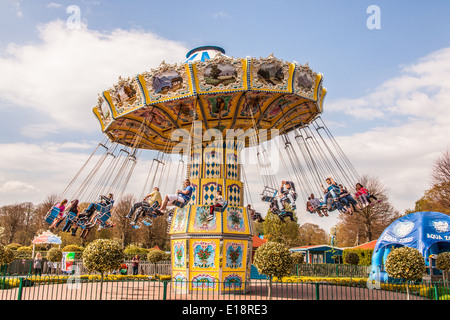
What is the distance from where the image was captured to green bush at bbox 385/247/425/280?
13.5 m

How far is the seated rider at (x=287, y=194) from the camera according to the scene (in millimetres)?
12742

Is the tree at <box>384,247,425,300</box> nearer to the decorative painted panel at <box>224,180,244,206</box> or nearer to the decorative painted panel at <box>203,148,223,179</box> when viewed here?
the decorative painted panel at <box>224,180,244,206</box>

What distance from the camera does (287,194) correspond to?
1278cm

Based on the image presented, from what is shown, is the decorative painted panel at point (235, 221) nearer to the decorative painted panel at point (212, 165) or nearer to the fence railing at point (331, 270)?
the decorative painted panel at point (212, 165)

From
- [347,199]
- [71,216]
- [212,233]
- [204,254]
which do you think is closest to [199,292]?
[204,254]

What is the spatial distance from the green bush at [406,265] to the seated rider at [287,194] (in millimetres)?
4391

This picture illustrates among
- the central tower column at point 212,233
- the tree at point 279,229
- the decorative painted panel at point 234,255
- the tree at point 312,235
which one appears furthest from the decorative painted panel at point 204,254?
the tree at point 312,235

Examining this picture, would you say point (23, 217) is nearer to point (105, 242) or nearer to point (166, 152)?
point (166, 152)

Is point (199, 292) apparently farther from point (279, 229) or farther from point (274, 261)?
point (279, 229)

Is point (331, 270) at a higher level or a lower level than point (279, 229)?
lower

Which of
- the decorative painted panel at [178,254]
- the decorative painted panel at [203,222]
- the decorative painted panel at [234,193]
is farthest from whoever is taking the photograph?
the decorative painted panel at [234,193]

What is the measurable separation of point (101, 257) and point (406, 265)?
1034 centimetres

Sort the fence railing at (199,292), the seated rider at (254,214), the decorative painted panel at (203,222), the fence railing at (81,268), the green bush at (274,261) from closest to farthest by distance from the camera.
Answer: the fence railing at (199,292)
the green bush at (274,261)
the decorative painted panel at (203,222)
the seated rider at (254,214)
the fence railing at (81,268)

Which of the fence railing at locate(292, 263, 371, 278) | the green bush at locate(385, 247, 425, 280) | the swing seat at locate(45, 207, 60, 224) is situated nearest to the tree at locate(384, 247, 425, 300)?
the green bush at locate(385, 247, 425, 280)
